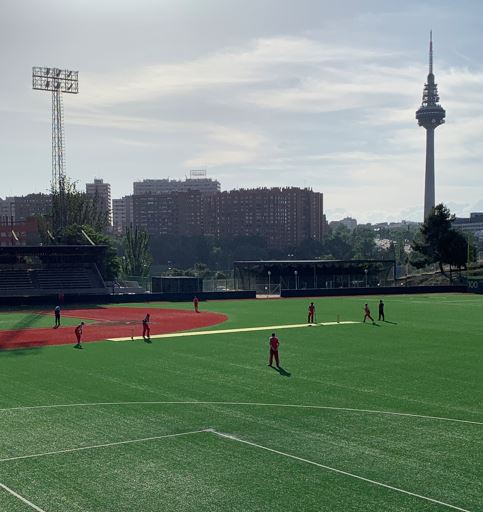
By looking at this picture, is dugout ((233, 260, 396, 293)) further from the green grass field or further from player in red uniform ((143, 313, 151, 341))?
the green grass field

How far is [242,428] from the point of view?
19641 millimetres

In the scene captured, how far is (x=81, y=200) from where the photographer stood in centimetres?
11869

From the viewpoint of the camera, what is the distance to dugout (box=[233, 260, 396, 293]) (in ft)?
293

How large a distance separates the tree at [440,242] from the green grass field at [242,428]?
6457 cm

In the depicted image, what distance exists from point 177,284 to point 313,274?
20.5 meters

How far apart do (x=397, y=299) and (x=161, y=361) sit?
151ft

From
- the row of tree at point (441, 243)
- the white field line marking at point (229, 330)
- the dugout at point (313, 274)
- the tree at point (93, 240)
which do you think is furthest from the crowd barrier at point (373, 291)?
the white field line marking at point (229, 330)

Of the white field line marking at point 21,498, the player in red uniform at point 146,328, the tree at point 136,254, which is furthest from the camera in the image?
the tree at point 136,254

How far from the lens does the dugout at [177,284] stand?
78875 mm

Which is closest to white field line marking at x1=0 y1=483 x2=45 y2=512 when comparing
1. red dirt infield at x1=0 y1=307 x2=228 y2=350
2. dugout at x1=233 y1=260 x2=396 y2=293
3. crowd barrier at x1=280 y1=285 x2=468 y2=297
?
red dirt infield at x1=0 y1=307 x2=228 y2=350

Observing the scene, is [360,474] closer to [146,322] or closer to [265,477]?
[265,477]

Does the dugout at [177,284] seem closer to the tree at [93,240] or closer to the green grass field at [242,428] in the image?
the tree at [93,240]

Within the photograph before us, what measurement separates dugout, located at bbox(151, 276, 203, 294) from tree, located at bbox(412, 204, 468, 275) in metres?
38.0

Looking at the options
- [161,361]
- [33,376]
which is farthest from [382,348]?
[33,376]
